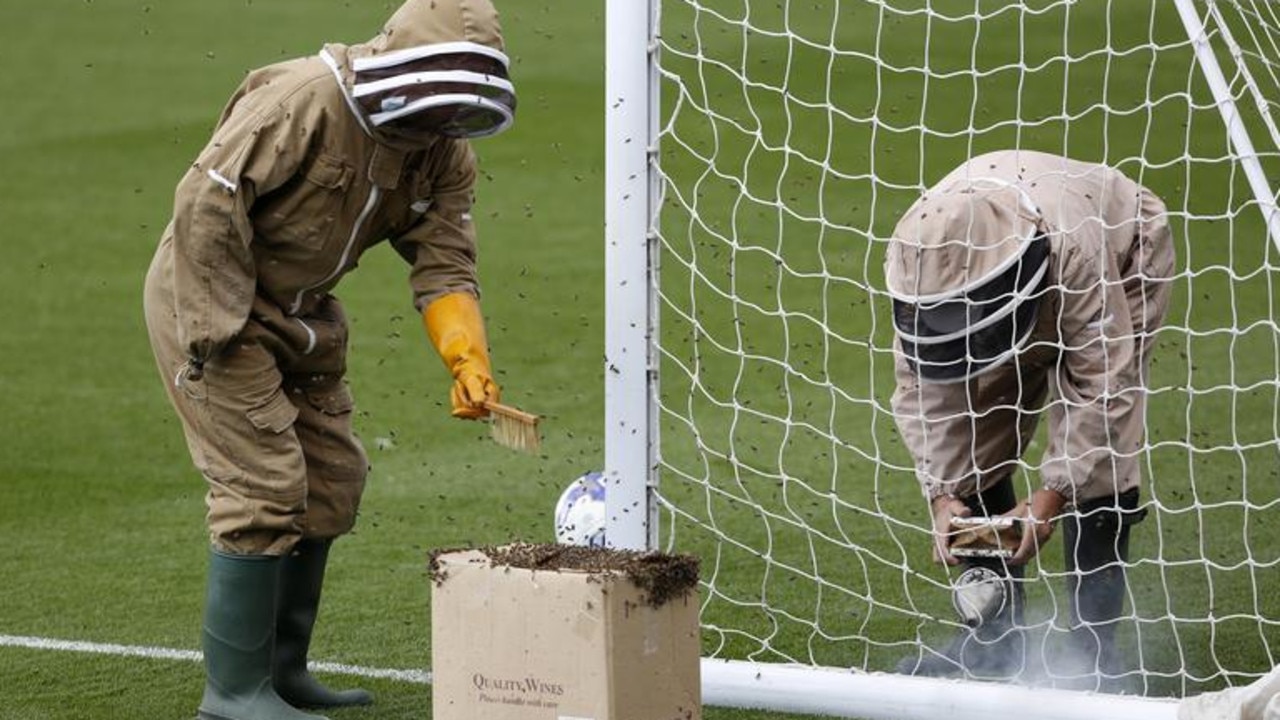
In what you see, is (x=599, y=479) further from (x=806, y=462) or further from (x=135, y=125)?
(x=135, y=125)

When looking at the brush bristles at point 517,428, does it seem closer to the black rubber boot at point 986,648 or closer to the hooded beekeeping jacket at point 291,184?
the hooded beekeeping jacket at point 291,184

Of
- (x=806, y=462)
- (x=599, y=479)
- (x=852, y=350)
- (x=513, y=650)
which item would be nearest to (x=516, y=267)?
(x=852, y=350)

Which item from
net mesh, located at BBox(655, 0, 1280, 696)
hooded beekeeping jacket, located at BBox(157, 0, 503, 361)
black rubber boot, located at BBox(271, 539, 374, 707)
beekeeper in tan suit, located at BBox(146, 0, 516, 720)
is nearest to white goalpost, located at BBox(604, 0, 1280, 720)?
net mesh, located at BBox(655, 0, 1280, 696)

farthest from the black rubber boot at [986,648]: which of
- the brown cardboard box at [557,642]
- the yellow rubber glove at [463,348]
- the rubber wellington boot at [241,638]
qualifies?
the rubber wellington boot at [241,638]

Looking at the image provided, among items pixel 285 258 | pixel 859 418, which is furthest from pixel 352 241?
pixel 859 418

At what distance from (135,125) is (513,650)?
43.6 ft

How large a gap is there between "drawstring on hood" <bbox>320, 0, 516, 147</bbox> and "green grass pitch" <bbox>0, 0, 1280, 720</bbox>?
1.09 m

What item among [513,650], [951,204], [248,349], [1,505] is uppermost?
[951,204]

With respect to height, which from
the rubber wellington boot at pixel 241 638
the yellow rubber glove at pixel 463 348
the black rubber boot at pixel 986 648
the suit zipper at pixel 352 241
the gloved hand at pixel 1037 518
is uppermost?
the suit zipper at pixel 352 241

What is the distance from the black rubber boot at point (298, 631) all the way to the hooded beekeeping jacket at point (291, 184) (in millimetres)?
661

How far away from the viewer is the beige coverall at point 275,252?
4723mm

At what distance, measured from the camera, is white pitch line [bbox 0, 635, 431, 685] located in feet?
18.2

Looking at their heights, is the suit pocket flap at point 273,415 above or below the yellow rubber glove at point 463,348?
below

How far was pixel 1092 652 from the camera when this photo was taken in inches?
220
